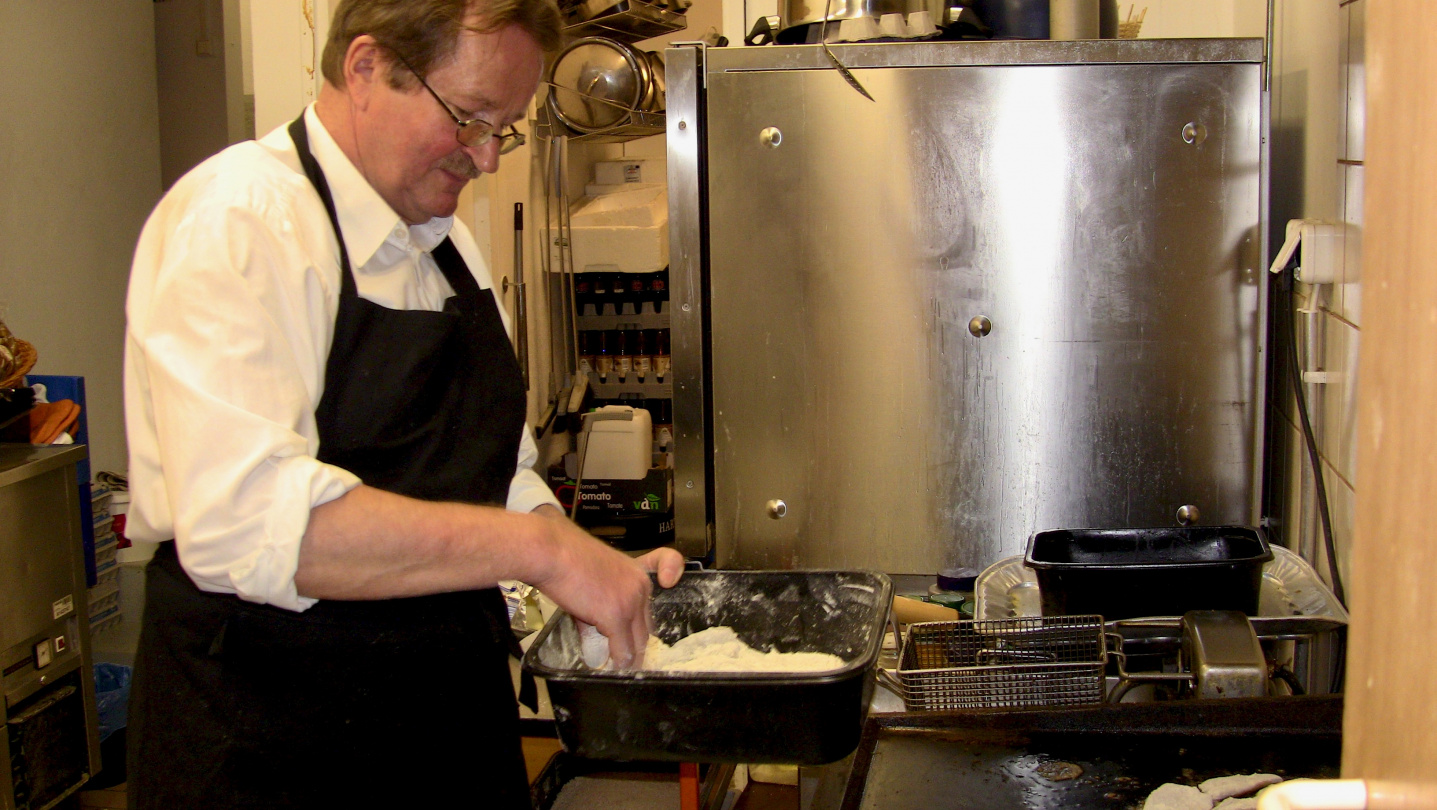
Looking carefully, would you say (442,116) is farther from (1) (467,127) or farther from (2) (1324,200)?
(2) (1324,200)

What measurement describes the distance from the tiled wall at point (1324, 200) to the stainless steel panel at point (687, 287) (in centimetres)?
107

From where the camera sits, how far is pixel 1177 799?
3.68ft

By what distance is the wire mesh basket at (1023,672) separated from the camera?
1388 millimetres

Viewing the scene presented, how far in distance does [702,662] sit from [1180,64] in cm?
146

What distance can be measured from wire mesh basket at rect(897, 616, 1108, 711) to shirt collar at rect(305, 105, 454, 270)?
0.80 m

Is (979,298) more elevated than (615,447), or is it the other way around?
(979,298)

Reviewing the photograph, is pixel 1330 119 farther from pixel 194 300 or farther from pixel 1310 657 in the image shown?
pixel 194 300

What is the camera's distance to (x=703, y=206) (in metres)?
2.22

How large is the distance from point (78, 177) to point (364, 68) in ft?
7.94

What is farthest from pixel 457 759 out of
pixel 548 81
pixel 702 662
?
pixel 548 81

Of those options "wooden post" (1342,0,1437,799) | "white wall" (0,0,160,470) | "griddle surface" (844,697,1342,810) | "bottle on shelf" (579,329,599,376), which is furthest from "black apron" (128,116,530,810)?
"bottle on shelf" (579,329,599,376)

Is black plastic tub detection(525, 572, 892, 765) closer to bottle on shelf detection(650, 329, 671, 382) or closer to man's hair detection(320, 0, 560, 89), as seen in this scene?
man's hair detection(320, 0, 560, 89)

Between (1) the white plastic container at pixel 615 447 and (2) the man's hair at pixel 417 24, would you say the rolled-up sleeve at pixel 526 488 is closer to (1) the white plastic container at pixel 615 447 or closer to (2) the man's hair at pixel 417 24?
(2) the man's hair at pixel 417 24

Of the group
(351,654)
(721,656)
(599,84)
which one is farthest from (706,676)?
(599,84)
